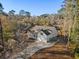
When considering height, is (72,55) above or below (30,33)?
below

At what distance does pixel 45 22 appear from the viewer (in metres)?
45.3

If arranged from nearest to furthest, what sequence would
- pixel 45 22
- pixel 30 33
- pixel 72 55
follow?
pixel 72 55 < pixel 30 33 < pixel 45 22

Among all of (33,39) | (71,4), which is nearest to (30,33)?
(33,39)

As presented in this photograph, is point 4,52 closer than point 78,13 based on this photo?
Yes

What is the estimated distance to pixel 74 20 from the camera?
2031 centimetres

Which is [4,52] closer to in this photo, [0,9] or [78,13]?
[78,13]

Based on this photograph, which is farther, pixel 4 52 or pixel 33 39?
pixel 33 39

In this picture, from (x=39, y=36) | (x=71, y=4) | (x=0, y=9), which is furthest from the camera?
(x=0, y=9)

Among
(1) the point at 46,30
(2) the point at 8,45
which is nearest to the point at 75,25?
(2) the point at 8,45

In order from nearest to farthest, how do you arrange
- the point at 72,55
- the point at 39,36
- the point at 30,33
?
the point at 72,55, the point at 39,36, the point at 30,33

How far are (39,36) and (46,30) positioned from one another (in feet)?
10.5

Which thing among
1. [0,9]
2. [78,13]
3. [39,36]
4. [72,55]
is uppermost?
[0,9]

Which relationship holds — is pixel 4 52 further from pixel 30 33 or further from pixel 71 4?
pixel 30 33

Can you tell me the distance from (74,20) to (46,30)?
12.3 m
